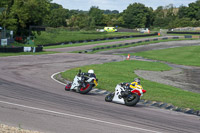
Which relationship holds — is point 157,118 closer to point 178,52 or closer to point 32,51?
point 32,51

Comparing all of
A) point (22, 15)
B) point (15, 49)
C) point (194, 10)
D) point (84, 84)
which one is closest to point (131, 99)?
point (84, 84)

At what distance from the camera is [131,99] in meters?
14.0

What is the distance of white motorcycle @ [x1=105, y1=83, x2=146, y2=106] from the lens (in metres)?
13.9

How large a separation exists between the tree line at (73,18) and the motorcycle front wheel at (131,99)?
3868 cm

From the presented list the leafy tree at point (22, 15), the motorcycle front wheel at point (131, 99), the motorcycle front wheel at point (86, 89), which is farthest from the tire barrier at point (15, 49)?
the motorcycle front wheel at point (131, 99)

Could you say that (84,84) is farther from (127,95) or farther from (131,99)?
(131,99)

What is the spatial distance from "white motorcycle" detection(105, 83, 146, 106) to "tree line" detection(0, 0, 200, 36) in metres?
38.1

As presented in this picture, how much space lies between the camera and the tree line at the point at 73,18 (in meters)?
53.8

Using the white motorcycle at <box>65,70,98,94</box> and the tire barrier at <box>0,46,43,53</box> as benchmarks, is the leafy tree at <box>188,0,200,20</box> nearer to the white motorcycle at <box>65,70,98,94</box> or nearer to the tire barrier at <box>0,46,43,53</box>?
the tire barrier at <box>0,46,43,53</box>

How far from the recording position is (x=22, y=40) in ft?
183

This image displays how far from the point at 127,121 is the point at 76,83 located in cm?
621

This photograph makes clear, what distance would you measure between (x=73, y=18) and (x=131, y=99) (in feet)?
372

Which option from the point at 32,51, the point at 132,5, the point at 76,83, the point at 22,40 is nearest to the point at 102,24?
the point at 132,5

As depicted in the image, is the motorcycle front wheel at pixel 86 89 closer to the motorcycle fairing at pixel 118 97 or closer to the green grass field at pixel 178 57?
the motorcycle fairing at pixel 118 97
